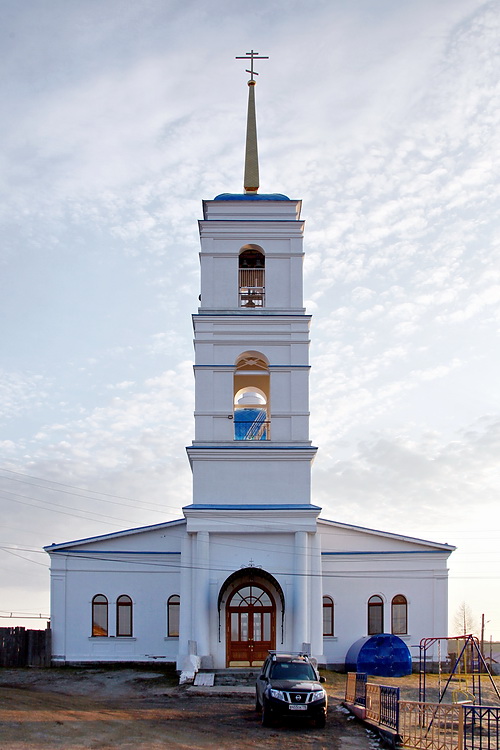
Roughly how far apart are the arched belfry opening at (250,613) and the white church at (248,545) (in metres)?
0.04

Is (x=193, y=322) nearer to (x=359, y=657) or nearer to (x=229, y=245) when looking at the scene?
(x=229, y=245)

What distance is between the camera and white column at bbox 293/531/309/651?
26656mm

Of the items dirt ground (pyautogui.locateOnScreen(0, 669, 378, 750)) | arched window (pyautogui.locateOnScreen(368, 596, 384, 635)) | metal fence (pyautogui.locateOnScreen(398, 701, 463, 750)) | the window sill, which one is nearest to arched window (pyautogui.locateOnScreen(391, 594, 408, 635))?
arched window (pyautogui.locateOnScreen(368, 596, 384, 635))

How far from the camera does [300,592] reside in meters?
27.0

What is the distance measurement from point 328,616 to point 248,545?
5.45 metres

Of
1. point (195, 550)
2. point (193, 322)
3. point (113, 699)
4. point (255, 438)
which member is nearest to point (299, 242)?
point (193, 322)

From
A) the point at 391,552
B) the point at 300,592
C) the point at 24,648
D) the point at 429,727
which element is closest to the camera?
the point at 429,727

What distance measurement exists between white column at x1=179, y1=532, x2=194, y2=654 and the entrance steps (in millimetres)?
1136

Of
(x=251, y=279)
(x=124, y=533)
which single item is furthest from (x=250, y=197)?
(x=124, y=533)

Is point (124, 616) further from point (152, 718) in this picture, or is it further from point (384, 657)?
point (152, 718)

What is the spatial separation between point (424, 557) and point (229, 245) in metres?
12.1

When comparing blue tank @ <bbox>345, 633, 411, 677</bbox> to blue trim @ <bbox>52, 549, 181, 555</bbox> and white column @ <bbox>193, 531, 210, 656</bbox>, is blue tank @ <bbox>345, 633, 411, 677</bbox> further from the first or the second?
blue trim @ <bbox>52, 549, 181, 555</bbox>

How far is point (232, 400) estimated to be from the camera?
92.7 feet

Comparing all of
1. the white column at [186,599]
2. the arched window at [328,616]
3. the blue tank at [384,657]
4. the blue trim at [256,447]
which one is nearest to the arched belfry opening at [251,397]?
the blue trim at [256,447]
